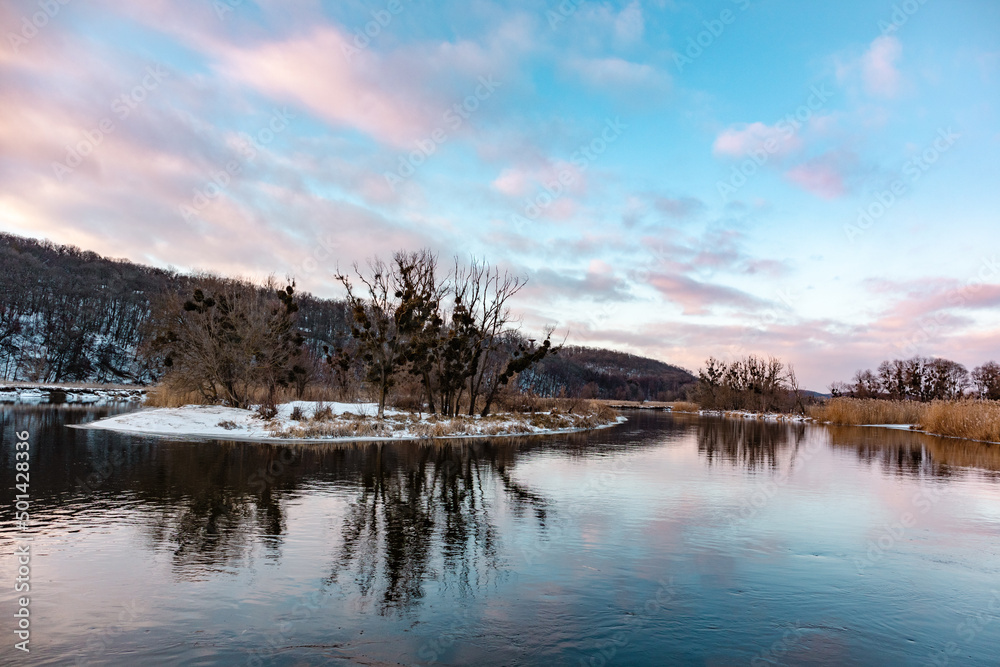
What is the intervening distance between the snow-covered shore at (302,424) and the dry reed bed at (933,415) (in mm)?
25646

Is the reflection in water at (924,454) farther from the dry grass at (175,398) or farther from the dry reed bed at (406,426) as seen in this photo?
the dry grass at (175,398)

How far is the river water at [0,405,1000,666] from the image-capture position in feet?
17.3

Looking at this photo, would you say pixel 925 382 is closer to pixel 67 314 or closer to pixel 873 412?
pixel 873 412

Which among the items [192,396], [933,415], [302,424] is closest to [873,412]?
[933,415]

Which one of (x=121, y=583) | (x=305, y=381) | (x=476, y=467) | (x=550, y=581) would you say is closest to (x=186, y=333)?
(x=305, y=381)

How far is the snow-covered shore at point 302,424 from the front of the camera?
23984 mm

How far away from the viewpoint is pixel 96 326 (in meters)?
117

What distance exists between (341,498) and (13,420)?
24580 millimetres

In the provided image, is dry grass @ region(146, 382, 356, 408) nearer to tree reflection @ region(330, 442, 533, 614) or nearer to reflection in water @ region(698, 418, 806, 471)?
tree reflection @ region(330, 442, 533, 614)

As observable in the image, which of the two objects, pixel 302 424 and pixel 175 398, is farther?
pixel 175 398

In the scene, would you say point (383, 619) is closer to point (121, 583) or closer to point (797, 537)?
point (121, 583)

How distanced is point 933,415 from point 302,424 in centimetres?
3872

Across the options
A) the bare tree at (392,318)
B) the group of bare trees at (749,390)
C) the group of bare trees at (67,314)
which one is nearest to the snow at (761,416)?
the group of bare trees at (749,390)

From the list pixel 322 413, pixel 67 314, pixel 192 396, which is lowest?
pixel 322 413
